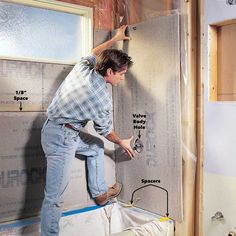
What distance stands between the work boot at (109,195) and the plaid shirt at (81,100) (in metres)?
0.79

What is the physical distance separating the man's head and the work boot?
1004 mm

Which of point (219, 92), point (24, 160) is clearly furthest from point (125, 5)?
point (24, 160)

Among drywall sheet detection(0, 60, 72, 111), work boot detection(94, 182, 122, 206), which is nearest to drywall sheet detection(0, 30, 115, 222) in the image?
drywall sheet detection(0, 60, 72, 111)

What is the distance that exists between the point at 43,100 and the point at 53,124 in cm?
38

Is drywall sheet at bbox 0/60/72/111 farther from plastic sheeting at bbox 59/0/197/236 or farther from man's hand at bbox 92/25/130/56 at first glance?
plastic sheeting at bbox 59/0/197/236

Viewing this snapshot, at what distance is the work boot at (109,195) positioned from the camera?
9.14 feet

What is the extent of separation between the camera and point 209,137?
Result: 224 cm

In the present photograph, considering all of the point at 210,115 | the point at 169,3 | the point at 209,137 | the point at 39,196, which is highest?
the point at 169,3

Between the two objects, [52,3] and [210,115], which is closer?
[210,115]

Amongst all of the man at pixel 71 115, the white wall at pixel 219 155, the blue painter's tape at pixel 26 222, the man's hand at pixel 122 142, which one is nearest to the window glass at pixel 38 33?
the man at pixel 71 115

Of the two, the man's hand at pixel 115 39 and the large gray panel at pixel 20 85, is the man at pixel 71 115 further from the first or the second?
the large gray panel at pixel 20 85

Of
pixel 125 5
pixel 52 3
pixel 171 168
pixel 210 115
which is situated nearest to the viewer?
pixel 210 115

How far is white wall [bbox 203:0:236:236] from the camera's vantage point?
2.10 meters

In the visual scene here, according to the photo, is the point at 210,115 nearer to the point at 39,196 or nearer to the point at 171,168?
the point at 171,168
